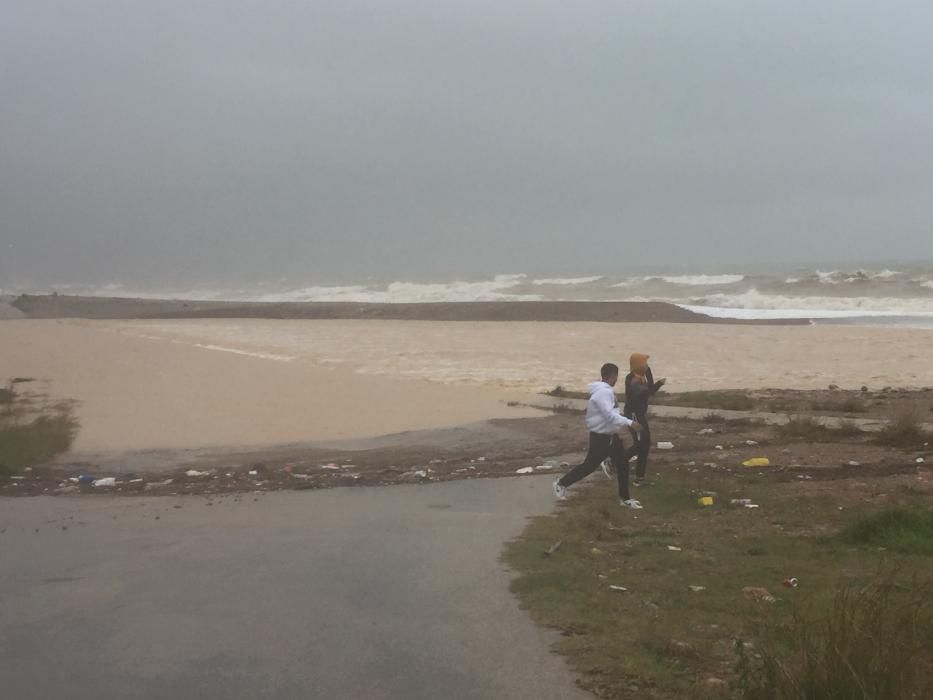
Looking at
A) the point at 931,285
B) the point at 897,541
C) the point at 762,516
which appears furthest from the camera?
the point at 931,285

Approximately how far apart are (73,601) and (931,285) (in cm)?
5723

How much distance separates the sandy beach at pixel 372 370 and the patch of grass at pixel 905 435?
19.9ft

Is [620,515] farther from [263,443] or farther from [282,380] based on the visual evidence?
[282,380]

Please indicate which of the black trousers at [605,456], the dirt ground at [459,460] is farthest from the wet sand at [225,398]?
the black trousers at [605,456]

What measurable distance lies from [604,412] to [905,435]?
5.30m

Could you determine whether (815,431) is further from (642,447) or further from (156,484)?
(156,484)

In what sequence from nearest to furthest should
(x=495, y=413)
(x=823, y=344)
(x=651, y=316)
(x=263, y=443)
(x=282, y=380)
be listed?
(x=263, y=443), (x=495, y=413), (x=282, y=380), (x=823, y=344), (x=651, y=316)

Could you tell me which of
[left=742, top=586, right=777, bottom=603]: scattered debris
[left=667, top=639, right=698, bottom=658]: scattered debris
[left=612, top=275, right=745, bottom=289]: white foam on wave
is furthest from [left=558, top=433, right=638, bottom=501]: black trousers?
[left=612, top=275, right=745, bottom=289]: white foam on wave

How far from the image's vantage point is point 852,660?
4031 mm

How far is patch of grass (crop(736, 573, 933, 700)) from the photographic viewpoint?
12.8 feet

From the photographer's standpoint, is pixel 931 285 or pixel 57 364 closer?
pixel 57 364

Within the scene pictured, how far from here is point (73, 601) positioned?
6520mm

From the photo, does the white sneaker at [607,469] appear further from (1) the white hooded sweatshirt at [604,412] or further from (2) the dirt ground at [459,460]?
(1) the white hooded sweatshirt at [604,412]

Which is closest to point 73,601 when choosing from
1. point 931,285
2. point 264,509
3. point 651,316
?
point 264,509
